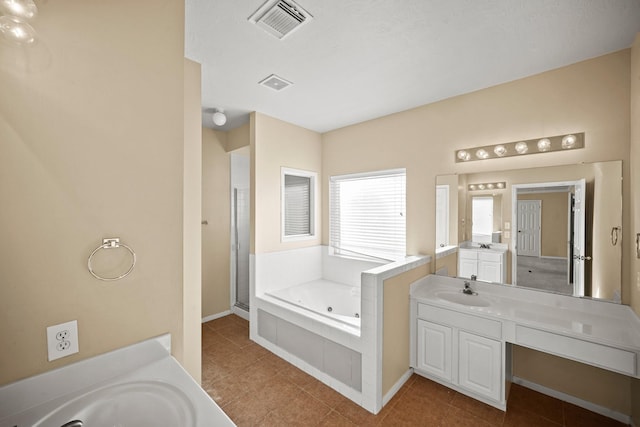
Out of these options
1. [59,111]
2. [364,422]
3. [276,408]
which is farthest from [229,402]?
[59,111]

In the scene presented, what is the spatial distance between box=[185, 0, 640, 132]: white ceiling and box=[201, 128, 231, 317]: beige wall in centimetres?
121

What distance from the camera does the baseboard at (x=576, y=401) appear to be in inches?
74.0

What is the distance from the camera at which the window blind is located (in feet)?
12.3

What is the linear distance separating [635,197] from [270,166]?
3.19 meters

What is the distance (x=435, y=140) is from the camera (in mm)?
2791

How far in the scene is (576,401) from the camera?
2055 millimetres

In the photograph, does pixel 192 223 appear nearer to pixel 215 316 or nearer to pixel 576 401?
pixel 215 316

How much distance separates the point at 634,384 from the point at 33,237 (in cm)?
349

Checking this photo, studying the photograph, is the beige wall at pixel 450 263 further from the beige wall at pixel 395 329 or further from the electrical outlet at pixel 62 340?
the electrical outlet at pixel 62 340

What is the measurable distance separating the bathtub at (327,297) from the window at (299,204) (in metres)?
0.73

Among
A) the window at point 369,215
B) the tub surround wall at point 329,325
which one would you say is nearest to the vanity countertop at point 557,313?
the tub surround wall at point 329,325

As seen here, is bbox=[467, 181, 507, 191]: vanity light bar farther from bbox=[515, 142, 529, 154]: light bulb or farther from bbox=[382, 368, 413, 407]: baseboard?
bbox=[382, 368, 413, 407]: baseboard

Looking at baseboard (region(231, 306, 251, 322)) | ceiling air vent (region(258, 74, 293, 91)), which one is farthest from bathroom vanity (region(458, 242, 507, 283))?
baseboard (region(231, 306, 251, 322))

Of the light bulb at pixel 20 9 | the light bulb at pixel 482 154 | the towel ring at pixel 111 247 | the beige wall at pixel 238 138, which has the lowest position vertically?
the towel ring at pixel 111 247
